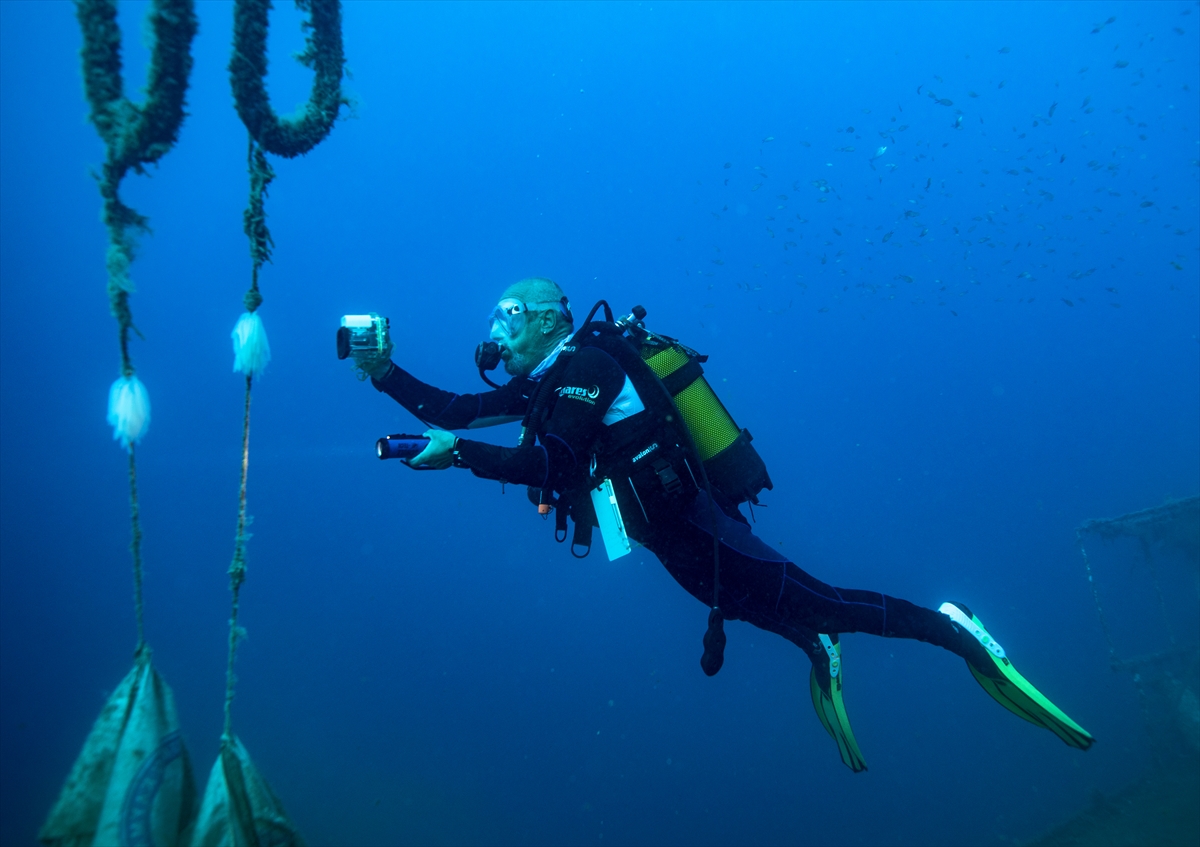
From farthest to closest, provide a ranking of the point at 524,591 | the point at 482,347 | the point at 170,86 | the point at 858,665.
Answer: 1. the point at 524,591
2. the point at 858,665
3. the point at 482,347
4. the point at 170,86

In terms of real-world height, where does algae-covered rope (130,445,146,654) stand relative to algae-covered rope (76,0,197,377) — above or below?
below

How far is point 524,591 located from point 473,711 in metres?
12.2

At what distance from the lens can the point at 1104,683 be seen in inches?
991

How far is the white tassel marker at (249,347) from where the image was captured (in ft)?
7.14

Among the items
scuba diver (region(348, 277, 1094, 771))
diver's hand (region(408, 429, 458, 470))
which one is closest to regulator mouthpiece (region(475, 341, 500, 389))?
scuba diver (region(348, 277, 1094, 771))

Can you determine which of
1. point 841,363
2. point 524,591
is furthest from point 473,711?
point 841,363

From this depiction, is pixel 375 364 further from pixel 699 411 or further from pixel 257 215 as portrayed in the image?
pixel 699 411

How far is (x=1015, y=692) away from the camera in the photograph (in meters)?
3.90

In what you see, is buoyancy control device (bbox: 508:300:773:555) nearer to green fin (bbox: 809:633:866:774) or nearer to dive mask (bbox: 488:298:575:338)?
dive mask (bbox: 488:298:575:338)

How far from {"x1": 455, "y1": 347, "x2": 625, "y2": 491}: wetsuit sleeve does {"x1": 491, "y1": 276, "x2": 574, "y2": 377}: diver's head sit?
27.7 inches

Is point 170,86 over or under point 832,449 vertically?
under

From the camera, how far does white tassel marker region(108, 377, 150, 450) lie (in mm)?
2018

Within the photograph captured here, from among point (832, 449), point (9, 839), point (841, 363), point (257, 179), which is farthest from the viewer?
point (841, 363)

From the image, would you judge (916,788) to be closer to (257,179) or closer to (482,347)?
(482,347)
